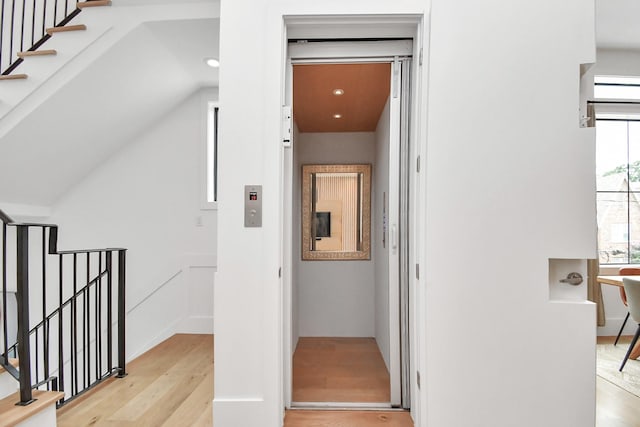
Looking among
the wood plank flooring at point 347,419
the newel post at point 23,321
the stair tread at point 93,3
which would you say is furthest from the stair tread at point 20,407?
the stair tread at point 93,3

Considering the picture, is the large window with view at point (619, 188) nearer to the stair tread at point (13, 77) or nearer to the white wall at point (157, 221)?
the white wall at point (157, 221)

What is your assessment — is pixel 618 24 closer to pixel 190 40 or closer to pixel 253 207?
pixel 253 207

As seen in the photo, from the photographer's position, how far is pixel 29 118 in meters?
2.67

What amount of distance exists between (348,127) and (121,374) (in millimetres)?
3017

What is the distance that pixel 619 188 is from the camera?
12.5ft

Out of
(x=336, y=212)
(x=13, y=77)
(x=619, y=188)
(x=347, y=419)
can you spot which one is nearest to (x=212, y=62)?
(x=13, y=77)

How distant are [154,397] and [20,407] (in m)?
0.77

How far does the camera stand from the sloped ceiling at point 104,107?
2.73m

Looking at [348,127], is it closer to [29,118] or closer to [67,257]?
[29,118]

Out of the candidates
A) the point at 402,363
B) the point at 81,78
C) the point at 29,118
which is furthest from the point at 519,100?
the point at 29,118

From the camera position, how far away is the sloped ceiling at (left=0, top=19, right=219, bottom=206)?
2732 mm

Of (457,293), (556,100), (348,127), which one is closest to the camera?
(556,100)

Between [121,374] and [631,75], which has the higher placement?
[631,75]

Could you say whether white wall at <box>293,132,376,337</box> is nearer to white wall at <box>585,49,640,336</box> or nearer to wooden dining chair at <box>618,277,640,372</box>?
wooden dining chair at <box>618,277,640,372</box>
